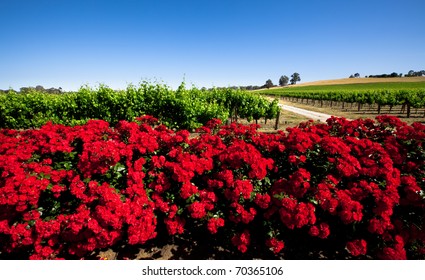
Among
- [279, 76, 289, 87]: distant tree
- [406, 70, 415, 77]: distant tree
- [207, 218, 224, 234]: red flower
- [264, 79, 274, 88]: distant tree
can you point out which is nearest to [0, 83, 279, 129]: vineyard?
[207, 218, 224, 234]: red flower

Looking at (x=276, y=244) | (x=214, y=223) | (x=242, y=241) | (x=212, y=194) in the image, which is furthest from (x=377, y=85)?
(x=214, y=223)

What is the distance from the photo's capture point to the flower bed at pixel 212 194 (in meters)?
3.40

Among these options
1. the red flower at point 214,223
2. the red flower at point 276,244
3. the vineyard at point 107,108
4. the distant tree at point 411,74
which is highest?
the distant tree at point 411,74

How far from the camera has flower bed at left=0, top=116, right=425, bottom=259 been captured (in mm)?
3402

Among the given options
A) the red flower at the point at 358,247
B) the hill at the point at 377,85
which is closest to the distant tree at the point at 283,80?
the hill at the point at 377,85

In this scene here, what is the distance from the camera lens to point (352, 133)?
18.7 feet

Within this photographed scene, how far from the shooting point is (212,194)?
3.80 metres

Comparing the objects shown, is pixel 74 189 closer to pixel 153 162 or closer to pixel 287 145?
pixel 153 162

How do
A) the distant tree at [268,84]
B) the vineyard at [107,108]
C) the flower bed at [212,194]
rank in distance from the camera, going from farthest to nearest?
the distant tree at [268,84]
the vineyard at [107,108]
the flower bed at [212,194]

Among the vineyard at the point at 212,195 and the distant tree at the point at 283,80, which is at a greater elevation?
the distant tree at the point at 283,80

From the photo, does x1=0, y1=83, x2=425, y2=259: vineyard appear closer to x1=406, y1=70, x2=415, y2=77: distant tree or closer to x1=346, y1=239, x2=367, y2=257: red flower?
x1=346, y1=239, x2=367, y2=257: red flower

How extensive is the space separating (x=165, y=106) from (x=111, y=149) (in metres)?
9.72

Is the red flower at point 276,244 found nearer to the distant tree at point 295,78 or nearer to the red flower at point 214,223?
the red flower at point 214,223

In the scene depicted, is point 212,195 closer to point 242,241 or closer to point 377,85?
point 242,241
